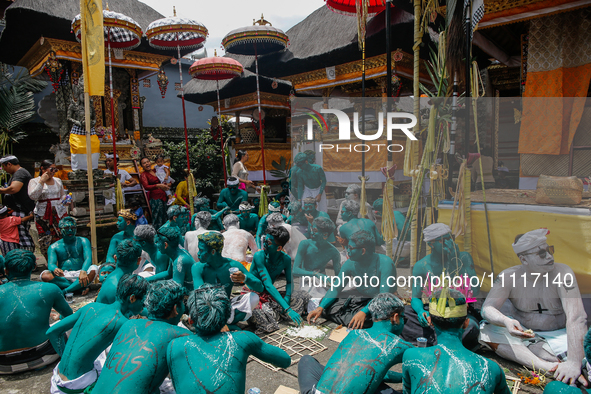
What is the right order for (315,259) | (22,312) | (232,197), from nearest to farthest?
(22,312)
(315,259)
(232,197)

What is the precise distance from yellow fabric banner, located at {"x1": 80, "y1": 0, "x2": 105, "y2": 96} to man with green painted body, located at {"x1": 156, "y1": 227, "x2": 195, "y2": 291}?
2655mm

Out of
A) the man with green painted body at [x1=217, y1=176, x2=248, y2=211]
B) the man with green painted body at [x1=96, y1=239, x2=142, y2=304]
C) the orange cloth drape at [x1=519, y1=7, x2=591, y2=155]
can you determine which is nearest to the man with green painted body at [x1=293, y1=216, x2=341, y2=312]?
the man with green painted body at [x1=96, y1=239, x2=142, y2=304]

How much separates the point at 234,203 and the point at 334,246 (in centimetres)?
382

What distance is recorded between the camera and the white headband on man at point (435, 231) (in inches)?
154

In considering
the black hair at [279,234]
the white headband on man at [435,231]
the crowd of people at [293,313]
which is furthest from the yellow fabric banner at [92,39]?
the white headband on man at [435,231]

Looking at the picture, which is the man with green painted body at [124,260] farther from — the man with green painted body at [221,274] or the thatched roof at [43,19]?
the thatched roof at [43,19]

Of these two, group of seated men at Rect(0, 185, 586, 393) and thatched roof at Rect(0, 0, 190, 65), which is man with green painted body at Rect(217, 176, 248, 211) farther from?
thatched roof at Rect(0, 0, 190, 65)

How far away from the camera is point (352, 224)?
4203mm

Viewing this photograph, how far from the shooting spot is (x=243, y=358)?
2143 millimetres

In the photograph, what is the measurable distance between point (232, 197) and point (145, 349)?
5.99 meters

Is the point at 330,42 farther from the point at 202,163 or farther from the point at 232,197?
the point at 202,163

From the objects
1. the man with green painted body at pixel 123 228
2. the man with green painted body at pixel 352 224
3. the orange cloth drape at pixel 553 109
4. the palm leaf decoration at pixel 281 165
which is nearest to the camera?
the man with green painted body at pixel 352 224

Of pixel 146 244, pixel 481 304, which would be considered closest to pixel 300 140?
pixel 146 244

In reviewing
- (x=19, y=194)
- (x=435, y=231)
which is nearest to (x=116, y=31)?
(x=19, y=194)
